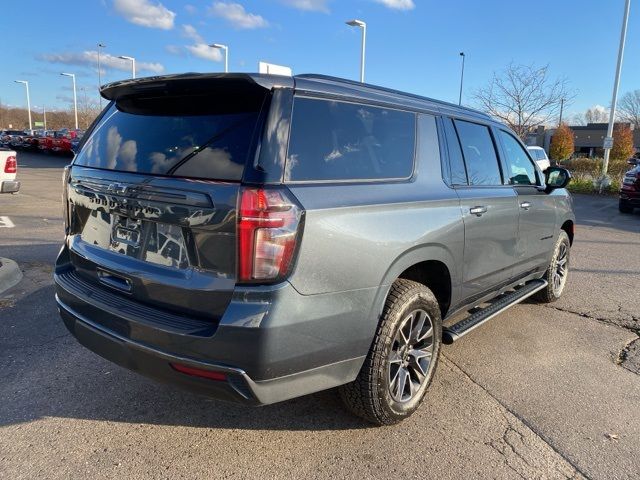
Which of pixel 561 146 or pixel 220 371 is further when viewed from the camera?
pixel 561 146

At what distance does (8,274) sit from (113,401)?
3059 mm

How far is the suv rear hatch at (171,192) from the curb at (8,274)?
2.89 metres

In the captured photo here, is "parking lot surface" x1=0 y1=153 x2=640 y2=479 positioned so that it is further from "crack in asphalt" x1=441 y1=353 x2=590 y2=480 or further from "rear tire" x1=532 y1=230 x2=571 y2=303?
"rear tire" x1=532 y1=230 x2=571 y2=303

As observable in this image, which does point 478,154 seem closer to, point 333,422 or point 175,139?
point 333,422

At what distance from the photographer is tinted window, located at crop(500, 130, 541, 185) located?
14.4 feet

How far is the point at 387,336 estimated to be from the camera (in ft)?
8.85

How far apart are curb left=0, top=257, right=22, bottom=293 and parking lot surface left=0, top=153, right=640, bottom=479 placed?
0.72m

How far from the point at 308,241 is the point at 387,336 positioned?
0.82m

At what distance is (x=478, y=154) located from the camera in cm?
388

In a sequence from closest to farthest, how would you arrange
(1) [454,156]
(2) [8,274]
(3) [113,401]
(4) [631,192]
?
(3) [113,401], (1) [454,156], (2) [8,274], (4) [631,192]

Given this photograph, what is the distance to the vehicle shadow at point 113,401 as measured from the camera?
295 cm

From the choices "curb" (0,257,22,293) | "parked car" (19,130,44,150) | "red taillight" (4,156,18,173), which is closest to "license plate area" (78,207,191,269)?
"curb" (0,257,22,293)

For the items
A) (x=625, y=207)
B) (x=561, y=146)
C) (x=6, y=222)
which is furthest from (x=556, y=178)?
(x=561, y=146)

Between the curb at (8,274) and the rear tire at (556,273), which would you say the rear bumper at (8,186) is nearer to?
the curb at (8,274)
